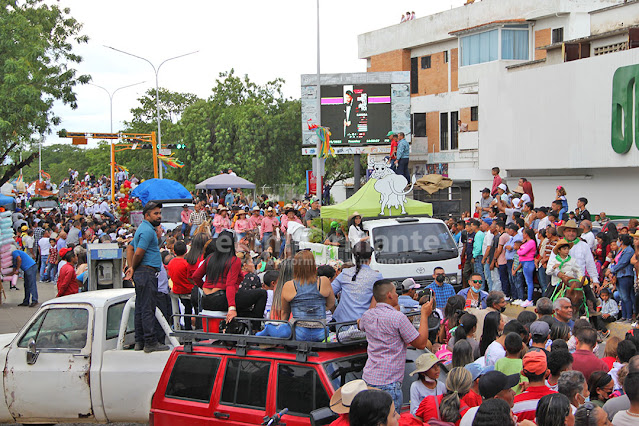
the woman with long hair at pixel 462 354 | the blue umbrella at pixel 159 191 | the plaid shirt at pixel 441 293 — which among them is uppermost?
the blue umbrella at pixel 159 191

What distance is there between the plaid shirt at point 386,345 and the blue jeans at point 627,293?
762 cm

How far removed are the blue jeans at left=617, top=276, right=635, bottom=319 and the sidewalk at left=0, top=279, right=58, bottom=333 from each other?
11.3 meters

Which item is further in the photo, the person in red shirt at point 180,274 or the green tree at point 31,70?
the green tree at point 31,70

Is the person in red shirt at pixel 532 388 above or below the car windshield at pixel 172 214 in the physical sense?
below

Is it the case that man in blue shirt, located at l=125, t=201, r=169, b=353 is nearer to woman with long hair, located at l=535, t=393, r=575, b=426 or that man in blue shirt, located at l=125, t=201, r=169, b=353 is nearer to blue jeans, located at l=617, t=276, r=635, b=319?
woman with long hair, located at l=535, t=393, r=575, b=426

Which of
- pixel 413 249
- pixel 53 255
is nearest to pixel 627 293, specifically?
pixel 413 249

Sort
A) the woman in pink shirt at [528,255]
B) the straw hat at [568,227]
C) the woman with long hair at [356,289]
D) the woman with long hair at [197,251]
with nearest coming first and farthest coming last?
the woman with long hair at [356,289] → the woman with long hair at [197,251] → the straw hat at [568,227] → the woman in pink shirt at [528,255]

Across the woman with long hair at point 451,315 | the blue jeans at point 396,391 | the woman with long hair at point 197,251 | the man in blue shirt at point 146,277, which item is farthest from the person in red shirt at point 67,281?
the blue jeans at point 396,391

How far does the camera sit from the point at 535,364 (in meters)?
5.43

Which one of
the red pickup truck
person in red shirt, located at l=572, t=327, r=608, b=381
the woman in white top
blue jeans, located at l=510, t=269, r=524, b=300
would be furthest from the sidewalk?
person in red shirt, located at l=572, t=327, r=608, b=381

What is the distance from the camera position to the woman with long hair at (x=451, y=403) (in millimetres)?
5316

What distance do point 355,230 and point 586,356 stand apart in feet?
28.5

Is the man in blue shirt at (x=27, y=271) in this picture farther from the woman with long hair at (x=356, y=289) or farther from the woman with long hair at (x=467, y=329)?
the woman with long hair at (x=467, y=329)

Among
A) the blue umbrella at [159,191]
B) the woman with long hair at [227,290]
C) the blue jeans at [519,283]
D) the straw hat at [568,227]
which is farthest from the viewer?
the blue umbrella at [159,191]
